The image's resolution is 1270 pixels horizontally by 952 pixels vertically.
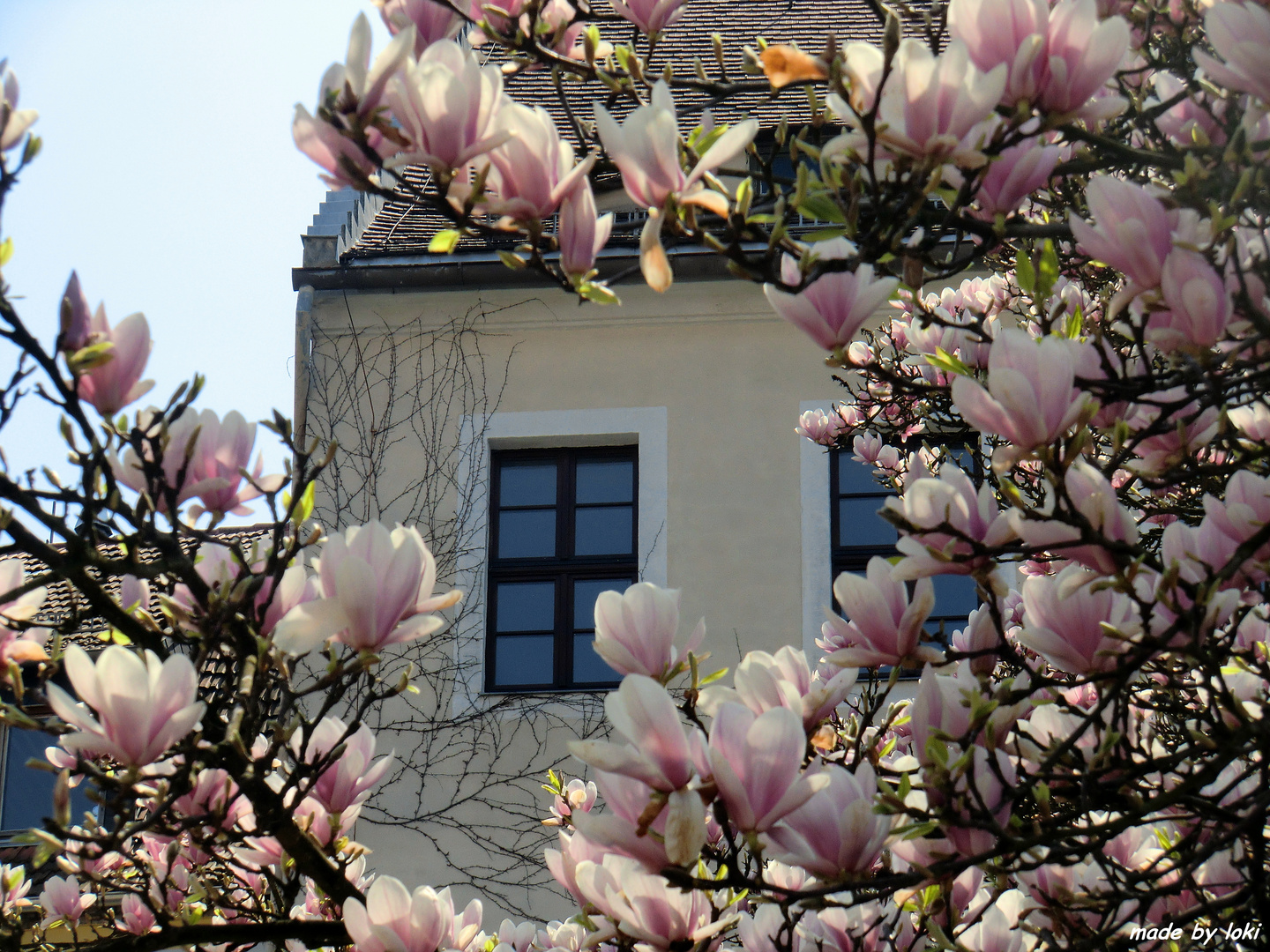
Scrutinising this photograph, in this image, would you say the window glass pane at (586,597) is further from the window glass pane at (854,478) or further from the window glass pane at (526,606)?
the window glass pane at (854,478)

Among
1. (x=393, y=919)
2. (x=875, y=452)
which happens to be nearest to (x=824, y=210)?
(x=393, y=919)

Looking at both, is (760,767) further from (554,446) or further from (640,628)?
(554,446)

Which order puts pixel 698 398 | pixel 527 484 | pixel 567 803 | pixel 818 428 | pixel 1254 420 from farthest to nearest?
pixel 527 484 → pixel 698 398 → pixel 818 428 → pixel 567 803 → pixel 1254 420

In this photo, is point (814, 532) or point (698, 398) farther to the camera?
point (698, 398)

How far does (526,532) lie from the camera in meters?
6.97

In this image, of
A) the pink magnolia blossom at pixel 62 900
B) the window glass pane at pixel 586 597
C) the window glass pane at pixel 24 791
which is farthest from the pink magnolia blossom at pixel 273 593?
the window glass pane at pixel 24 791

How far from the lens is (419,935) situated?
160 centimetres

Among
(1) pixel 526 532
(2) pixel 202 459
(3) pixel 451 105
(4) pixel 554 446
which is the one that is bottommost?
(2) pixel 202 459

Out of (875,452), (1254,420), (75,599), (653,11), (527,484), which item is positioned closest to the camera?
(1254,420)

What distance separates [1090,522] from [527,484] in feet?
18.7

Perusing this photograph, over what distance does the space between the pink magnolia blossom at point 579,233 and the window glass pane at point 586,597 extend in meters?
5.32

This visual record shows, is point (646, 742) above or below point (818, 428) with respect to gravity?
below

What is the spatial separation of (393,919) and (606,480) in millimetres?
5462

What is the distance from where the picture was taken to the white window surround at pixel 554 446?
259 inches
